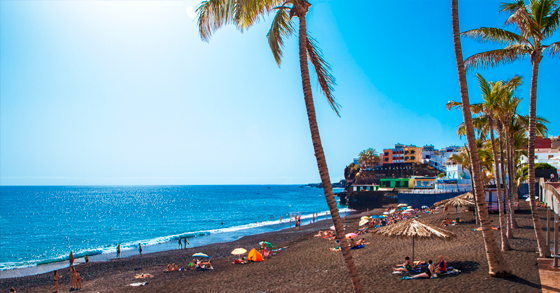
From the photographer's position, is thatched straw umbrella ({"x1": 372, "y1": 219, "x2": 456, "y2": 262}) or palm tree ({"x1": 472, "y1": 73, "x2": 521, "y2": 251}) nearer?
thatched straw umbrella ({"x1": 372, "y1": 219, "x2": 456, "y2": 262})

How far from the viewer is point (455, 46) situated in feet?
31.9

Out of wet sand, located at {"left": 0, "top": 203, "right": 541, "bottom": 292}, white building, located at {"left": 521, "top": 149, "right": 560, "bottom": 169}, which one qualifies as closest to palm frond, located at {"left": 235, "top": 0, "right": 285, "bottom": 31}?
wet sand, located at {"left": 0, "top": 203, "right": 541, "bottom": 292}

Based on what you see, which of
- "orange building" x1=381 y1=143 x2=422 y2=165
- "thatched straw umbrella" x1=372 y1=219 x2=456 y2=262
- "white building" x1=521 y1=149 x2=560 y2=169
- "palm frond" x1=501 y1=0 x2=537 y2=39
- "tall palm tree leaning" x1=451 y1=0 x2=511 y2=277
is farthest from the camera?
"orange building" x1=381 y1=143 x2=422 y2=165

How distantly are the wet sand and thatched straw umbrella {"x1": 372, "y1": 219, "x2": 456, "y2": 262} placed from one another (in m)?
1.36

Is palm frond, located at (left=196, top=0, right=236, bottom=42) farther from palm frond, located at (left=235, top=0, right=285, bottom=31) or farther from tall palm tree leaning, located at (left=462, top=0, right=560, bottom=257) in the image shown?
tall palm tree leaning, located at (left=462, top=0, right=560, bottom=257)

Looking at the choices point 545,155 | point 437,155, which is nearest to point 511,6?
point 545,155

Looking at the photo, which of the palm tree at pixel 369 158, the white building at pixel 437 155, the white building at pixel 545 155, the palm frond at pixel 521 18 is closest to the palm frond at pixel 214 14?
the palm frond at pixel 521 18

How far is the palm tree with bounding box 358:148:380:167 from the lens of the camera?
121 metres

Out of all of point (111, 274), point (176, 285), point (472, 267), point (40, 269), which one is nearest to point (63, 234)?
point (40, 269)

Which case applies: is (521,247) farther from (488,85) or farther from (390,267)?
(488,85)

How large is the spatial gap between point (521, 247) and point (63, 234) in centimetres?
5965

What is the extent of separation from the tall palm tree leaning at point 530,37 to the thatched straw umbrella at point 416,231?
305 cm

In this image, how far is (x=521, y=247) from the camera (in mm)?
14789

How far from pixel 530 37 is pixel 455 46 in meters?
4.25
